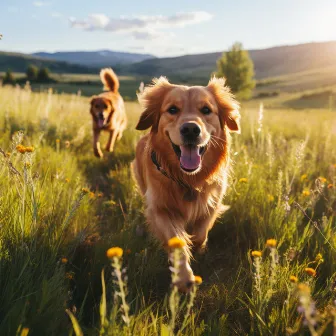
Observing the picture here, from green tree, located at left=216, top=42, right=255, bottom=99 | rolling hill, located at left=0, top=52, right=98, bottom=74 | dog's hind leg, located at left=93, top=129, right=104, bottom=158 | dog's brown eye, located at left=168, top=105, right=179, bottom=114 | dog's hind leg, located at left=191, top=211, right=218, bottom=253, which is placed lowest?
dog's hind leg, located at left=191, top=211, right=218, bottom=253

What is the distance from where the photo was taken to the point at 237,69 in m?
41.3

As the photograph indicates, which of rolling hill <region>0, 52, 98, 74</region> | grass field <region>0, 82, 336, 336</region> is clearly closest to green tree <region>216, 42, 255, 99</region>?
grass field <region>0, 82, 336, 336</region>

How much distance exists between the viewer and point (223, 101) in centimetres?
318

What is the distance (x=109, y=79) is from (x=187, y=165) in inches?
237

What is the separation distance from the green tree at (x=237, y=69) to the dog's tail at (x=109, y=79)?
35.0m

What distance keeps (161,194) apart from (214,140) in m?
0.65

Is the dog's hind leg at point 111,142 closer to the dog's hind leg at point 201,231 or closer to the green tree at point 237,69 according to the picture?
the dog's hind leg at point 201,231

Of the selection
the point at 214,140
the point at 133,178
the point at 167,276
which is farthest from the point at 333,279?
the point at 133,178

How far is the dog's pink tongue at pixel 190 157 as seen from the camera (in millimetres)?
2670

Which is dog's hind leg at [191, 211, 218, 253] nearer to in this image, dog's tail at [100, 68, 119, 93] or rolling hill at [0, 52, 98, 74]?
dog's tail at [100, 68, 119, 93]

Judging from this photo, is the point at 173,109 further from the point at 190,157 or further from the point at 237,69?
the point at 237,69

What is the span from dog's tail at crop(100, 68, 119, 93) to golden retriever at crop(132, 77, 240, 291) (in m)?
5.01

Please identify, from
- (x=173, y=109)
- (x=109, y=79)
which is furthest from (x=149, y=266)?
(x=109, y=79)

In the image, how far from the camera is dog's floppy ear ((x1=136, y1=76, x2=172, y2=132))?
3199 mm
